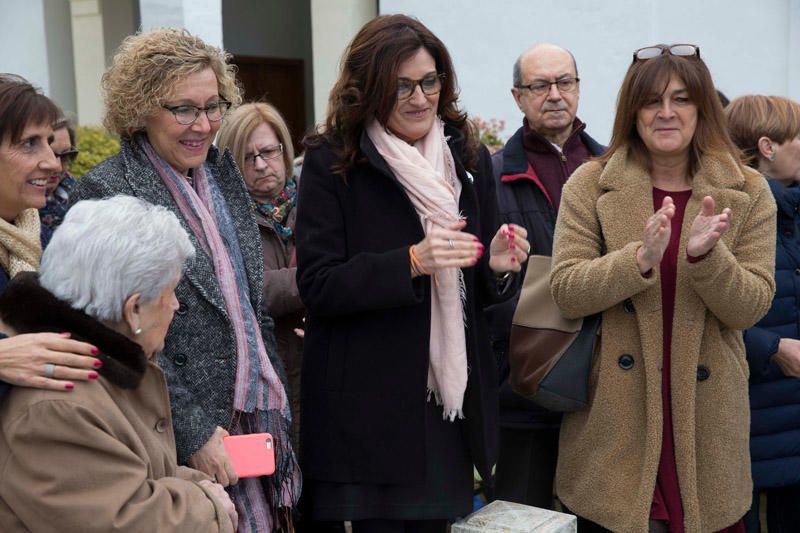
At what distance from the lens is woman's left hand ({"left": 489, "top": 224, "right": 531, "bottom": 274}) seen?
3004 mm

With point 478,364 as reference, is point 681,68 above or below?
above

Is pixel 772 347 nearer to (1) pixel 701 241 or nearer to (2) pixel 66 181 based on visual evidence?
(1) pixel 701 241

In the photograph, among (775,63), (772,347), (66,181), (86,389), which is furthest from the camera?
(775,63)

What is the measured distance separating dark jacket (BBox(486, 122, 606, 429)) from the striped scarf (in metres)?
0.99

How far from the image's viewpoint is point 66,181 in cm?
438

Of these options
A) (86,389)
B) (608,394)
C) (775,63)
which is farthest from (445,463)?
(775,63)

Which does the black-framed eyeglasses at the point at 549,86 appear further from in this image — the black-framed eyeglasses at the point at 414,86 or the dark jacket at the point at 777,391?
the black-framed eyeglasses at the point at 414,86

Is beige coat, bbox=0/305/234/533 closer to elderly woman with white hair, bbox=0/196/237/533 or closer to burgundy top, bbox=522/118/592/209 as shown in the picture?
elderly woman with white hair, bbox=0/196/237/533

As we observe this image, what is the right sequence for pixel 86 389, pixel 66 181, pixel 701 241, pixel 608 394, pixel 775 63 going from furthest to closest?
pixel 775 63 → pixel 66 181 → pixel 608 394 → pixel 701 241 → pixel 86 389

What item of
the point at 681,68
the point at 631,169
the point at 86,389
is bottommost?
the point at 86,389

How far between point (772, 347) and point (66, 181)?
3167 mm

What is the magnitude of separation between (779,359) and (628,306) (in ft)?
2.56

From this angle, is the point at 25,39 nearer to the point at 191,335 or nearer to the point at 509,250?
the point at 191,335

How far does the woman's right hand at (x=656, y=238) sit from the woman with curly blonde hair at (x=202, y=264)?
3.99 feet
